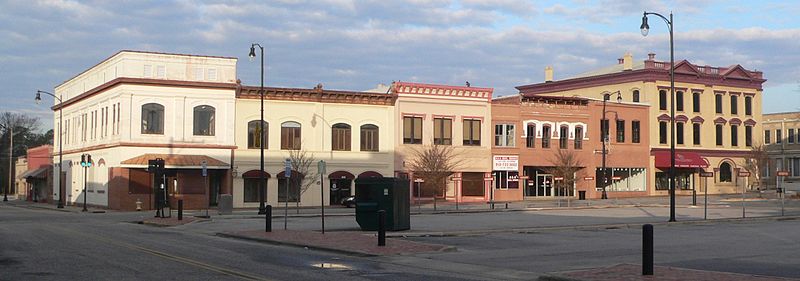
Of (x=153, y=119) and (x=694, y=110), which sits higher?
(x=694, y=110)

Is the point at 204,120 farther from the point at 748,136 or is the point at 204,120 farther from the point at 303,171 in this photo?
the point at 748,136

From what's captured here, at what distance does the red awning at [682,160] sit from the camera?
74.4m

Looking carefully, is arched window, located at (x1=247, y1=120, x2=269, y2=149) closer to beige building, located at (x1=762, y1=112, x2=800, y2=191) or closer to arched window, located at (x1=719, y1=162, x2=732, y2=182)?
arched window, located at (x1=719, y1=162, x2=732, y2=182)

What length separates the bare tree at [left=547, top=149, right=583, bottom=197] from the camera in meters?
64.5

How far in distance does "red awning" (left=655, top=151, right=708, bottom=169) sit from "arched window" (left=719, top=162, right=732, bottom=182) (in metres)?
3.87

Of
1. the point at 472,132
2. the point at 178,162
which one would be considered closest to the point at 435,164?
the point at 472,132

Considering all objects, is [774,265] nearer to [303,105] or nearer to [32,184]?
[303,105]

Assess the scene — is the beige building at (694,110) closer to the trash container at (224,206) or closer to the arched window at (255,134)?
the arched window at (255,134)

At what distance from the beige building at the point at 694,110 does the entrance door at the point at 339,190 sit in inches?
802

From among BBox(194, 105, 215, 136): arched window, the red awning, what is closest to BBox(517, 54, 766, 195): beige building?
the red awning

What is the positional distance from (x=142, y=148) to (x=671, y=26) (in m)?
34.0

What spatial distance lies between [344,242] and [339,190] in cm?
3715

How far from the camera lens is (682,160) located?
7481cm

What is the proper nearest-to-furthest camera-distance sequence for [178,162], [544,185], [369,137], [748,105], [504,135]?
[178,162] → [369,137] → [504,135] → [544,185] → [748,105]
